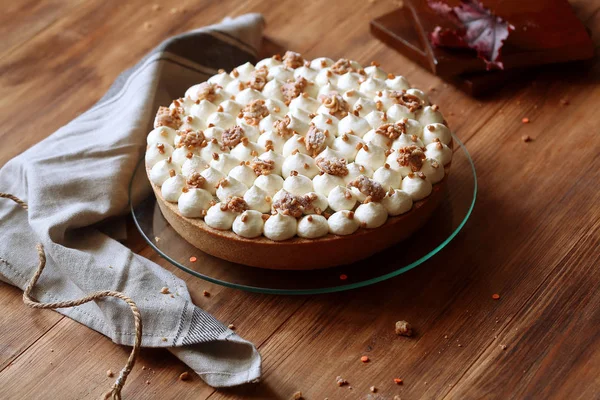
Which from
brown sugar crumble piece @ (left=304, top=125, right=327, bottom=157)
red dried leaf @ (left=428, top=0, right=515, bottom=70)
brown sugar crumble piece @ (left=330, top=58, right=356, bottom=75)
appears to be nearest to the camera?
brown sugar crumble piece @ (left=304, top=125, right=327, bottom=157)

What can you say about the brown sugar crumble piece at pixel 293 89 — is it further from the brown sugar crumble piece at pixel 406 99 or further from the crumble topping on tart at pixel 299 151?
the brown sugar crumble piece at pixel 406 99

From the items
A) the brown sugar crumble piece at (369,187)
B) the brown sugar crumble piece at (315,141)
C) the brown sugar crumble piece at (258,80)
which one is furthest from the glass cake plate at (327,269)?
the brown sugar crumble piece at (258,80)

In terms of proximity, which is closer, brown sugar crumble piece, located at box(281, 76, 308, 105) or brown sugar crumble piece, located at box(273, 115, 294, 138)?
brown sugar crumble piece, located at box(273, 115, 294, 138)

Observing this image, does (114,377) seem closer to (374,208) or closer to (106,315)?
(106,315)

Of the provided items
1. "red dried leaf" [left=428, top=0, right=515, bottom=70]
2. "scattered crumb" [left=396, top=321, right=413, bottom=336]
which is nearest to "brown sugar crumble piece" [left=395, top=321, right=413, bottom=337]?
"scattered crumb" [left=396, top=321, right=413, bottom=336]

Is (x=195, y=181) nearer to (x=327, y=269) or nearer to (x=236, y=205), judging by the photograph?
(x=236, y=205)

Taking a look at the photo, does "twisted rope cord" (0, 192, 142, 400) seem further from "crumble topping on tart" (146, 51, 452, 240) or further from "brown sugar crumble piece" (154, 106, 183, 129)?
"brown sugar crumble piece" (154, 106, 183, 129)

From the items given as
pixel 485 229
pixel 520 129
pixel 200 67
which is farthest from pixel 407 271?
pixel 200 67
